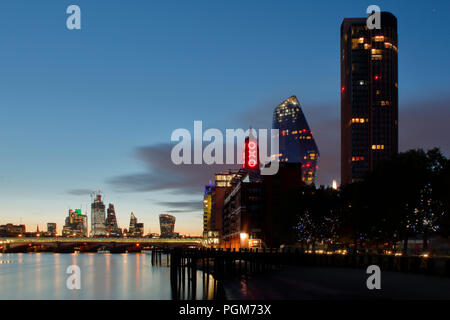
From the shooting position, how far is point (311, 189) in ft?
448

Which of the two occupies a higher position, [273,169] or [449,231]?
[273,169]

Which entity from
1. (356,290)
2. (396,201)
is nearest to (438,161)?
(396,201)

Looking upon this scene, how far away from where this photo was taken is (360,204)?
9338 cm

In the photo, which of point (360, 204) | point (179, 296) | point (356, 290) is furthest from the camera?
point (360, 204)

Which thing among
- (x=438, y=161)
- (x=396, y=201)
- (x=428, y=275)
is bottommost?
(x=428, y=275)

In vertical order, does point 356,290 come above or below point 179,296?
above

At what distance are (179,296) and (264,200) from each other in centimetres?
11278

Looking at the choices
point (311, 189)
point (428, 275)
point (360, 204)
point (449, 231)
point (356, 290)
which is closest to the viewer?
point (356, 290)
